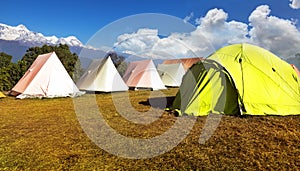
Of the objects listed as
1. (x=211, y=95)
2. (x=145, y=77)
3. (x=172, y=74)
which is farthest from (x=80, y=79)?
(x=211, y=95)

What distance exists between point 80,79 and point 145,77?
545cm

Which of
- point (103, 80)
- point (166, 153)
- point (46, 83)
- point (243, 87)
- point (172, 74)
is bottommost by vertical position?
point (172, 74)

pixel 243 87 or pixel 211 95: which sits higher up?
pixel 243 87

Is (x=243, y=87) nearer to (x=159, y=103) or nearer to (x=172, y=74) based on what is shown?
(x=159, y=103)

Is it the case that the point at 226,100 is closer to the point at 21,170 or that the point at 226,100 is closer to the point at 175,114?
the point at 175,114

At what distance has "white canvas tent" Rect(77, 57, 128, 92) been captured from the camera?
1709cm

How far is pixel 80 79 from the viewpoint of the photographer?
62.8ft

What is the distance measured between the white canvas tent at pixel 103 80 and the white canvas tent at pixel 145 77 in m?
2.76

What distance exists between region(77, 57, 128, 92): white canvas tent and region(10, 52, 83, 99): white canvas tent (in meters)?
2.13

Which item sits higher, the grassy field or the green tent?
the green tent

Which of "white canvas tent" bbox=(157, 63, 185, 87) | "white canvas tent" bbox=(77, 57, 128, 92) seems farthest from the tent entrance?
"white canvas tent" bbox=(157, 63, 185, 87)

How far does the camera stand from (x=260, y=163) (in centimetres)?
419

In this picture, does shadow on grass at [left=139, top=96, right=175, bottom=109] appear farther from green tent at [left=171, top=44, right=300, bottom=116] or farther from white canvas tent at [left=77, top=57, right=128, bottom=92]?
white canvas tent at [left=77, top=57, right=128, bottom=92]

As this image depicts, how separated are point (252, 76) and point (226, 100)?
1189mm
